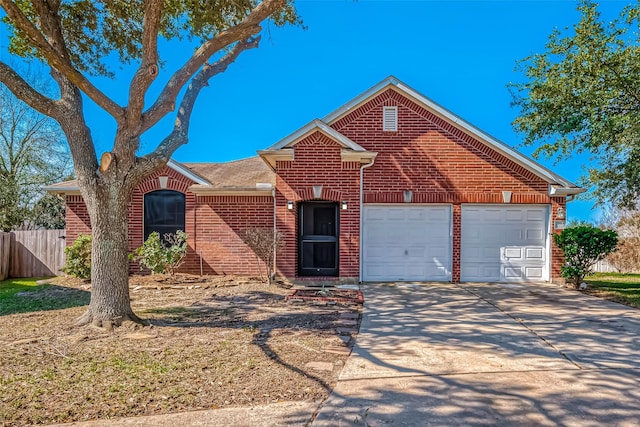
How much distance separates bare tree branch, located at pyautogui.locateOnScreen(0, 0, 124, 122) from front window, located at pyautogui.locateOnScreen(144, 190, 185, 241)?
620cm

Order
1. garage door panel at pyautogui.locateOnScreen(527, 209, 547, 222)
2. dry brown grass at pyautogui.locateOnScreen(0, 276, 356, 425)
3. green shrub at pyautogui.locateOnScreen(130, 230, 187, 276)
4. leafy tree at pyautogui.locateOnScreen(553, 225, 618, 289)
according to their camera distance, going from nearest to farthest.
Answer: dry brown grass at pyautogui.locateOnScreen(0, 276, 356, 425), leafy tree at pyautogui.locateOnScreen(553, 225, 618, 289), green shrub at pyautogui.locateOnScreen(130, 230, 187, 276), garage door panel at pyautogui.locateOnScreen(527, 209, 547, 222)

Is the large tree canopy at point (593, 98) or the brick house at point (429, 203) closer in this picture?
the large tree canopy at point (593, 98)

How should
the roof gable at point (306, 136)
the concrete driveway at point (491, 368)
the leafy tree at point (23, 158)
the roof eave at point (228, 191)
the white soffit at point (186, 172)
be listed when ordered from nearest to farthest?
the concrete driveway at point (491, 368), the roof gable at point (306, 136), the roof eave at point (228, 191), the white soffit at point (186, 172), the leafy tree at point (23, 158)

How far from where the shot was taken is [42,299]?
889cm

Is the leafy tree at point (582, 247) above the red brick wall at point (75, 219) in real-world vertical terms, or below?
below

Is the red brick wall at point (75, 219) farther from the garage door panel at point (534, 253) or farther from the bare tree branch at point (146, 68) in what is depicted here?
the garage door panel at point (534, 253)

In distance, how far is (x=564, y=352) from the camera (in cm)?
513

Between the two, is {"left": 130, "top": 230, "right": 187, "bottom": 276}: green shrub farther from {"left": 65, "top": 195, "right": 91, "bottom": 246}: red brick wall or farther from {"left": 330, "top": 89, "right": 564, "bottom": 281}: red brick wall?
{"left": 330, "top": 89, "right": 564, "bottom": 281}: red brick wall

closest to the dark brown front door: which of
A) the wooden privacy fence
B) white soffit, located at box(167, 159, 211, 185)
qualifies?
white soffit, located at box(167, 159, 211, 185)

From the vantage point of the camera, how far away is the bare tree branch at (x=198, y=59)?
A: 6629 mm

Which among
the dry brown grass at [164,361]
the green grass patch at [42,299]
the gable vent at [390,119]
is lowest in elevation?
the green grass patch at [42,299]

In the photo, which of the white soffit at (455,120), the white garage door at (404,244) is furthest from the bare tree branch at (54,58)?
the white garage door at (404,244)

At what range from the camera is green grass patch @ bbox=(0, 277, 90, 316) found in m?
8.00

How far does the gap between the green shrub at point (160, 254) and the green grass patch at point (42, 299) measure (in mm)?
1905
